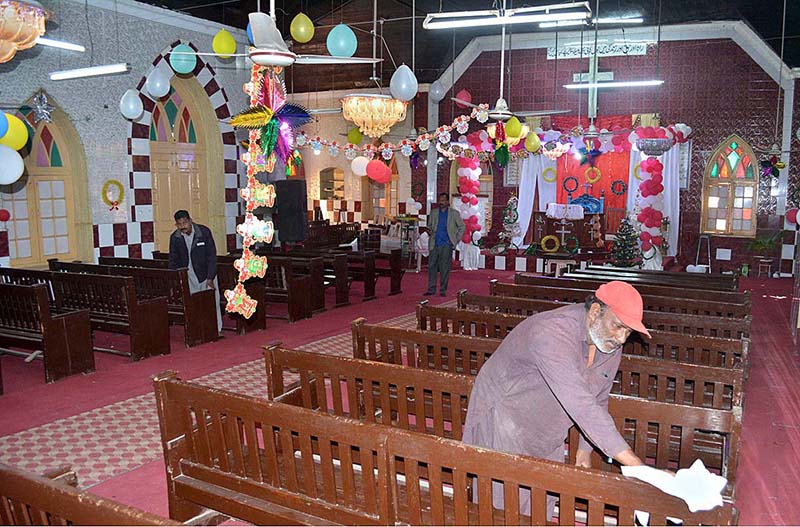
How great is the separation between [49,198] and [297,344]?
532 centimetres

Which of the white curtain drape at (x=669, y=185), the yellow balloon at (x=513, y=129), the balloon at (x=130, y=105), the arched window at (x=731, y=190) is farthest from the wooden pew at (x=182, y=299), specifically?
the arched window at (x=731, y=190)

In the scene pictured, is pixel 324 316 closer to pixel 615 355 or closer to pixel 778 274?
pixel 615 355

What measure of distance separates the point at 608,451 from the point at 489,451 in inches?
17.2

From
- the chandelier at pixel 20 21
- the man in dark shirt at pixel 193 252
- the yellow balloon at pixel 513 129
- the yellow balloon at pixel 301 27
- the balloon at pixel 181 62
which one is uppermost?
the balloon at pixel 181 62

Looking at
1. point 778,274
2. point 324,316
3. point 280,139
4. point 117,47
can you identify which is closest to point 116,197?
point 117,47

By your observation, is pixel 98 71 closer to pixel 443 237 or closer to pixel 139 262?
pixel 139 262

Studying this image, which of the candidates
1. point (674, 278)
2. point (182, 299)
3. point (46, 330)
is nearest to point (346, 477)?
point (46, 330)

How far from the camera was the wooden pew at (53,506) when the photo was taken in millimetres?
1813

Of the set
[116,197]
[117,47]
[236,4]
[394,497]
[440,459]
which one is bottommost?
[394,497]

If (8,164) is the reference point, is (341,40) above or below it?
above

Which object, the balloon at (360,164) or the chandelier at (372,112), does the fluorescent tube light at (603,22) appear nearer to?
the chandelier at (372,112)

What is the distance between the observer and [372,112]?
34.9 feet

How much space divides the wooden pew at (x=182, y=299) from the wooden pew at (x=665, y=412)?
3.47m

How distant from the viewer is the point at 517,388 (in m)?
2.59
